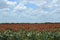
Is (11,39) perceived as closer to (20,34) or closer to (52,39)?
(20,34)

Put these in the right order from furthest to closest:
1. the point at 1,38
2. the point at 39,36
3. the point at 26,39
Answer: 1. the point at 1,38
2. the point at 39,36
3. the point at 26,39

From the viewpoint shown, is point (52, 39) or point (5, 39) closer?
point (52, 39)

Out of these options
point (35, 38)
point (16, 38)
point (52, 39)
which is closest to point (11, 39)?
point (16, 38)

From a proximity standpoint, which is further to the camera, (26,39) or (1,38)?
(1,38)

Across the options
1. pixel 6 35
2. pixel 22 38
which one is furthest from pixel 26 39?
pixel 6 35

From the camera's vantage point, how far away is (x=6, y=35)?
80.2 ft

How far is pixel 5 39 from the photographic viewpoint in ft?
78.4

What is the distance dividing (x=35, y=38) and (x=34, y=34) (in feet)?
2.82

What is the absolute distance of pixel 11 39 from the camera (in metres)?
21.8

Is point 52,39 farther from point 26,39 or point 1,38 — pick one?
point 1,38

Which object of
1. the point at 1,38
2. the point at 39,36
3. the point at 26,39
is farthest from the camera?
the point at 1,38

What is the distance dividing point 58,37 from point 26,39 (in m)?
3.23

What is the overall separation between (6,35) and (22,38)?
296 cm

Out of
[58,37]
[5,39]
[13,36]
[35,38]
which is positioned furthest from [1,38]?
[58,37]
